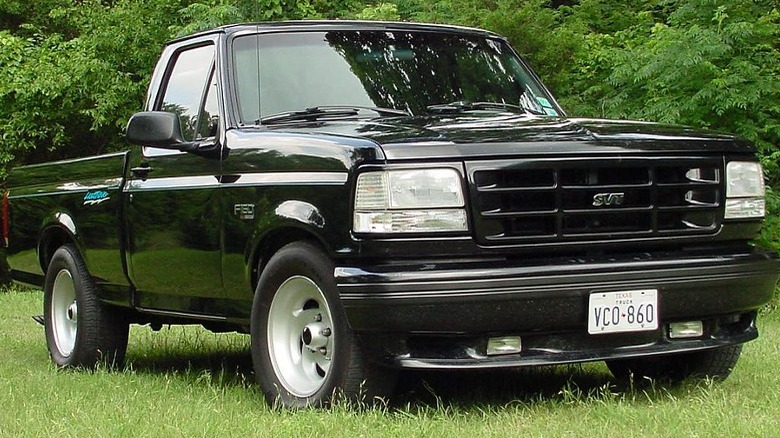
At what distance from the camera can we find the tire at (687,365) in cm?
618

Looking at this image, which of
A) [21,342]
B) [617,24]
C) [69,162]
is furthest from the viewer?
[617,24]

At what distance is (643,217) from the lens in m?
5.53

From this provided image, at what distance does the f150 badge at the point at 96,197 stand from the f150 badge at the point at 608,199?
3.14 metres

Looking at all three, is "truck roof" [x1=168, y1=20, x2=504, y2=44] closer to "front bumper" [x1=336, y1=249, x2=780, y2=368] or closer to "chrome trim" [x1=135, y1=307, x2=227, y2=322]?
"chrome trim" [x1=135, y1=307, x2=227, y2=322]

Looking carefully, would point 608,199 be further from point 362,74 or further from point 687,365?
point 362,74

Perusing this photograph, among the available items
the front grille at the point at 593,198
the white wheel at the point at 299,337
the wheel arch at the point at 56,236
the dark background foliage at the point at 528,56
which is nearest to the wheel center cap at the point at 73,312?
the wheel arch at the point at 56,236

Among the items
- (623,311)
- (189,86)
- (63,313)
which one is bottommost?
(63,313)

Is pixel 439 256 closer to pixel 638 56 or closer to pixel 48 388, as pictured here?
pixel 48 388

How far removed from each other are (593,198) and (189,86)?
2632mm

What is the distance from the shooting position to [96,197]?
24.6ft

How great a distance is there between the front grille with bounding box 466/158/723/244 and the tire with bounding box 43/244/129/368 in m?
3.33

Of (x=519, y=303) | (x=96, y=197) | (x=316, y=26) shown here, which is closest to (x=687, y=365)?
(x=519, y=303)

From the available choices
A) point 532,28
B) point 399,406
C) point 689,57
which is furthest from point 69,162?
point 532,28

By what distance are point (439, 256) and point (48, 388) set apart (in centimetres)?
253
